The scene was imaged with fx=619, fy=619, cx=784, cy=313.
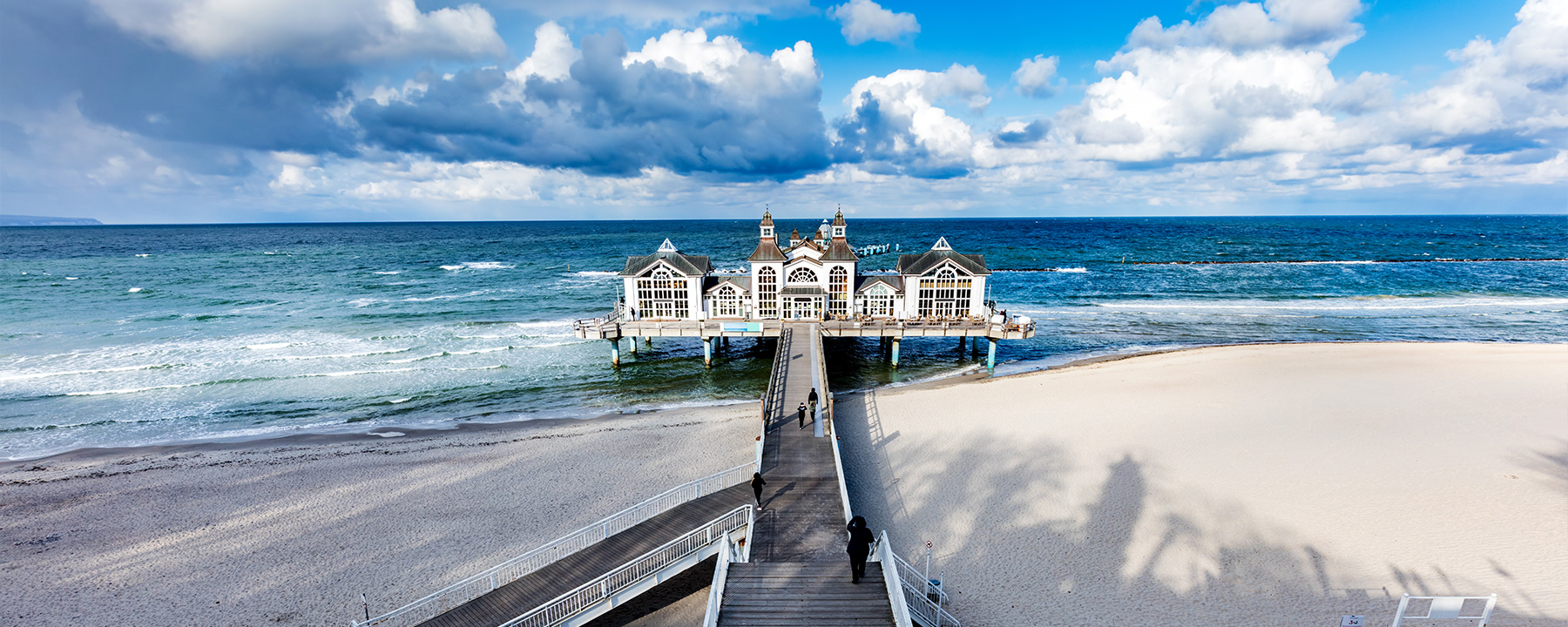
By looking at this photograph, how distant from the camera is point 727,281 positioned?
119 feet

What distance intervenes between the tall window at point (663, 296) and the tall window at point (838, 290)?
27.2ft

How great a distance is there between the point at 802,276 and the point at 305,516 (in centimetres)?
2514

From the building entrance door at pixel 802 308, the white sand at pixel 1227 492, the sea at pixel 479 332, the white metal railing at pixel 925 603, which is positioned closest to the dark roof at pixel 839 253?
the building entrance door at pixel 802 308

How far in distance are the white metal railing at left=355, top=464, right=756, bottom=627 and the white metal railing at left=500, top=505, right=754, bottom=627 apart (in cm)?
118

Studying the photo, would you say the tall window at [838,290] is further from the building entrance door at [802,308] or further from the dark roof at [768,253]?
the dark roof at [768,253]

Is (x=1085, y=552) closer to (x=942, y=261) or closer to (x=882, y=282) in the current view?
(x=942, y=261)

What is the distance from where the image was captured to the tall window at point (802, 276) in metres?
36.3

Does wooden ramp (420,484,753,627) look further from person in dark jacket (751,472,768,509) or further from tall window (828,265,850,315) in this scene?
tall window (828,265,850,315)

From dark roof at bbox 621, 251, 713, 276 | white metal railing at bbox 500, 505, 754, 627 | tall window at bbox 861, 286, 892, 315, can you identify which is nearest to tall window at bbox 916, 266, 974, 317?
tall window at bbox 861, 286, 892, 315

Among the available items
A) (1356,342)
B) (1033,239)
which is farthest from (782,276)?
(1033,239)

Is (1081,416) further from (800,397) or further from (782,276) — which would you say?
(782,276)

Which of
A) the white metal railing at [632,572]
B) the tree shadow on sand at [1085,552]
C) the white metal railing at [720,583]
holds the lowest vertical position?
the tree shadow on sand at [1085,552]

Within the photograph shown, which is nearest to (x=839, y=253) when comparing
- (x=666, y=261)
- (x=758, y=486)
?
(x=666, y=261)

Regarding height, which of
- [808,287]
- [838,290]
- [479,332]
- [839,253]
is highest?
[839,253]
